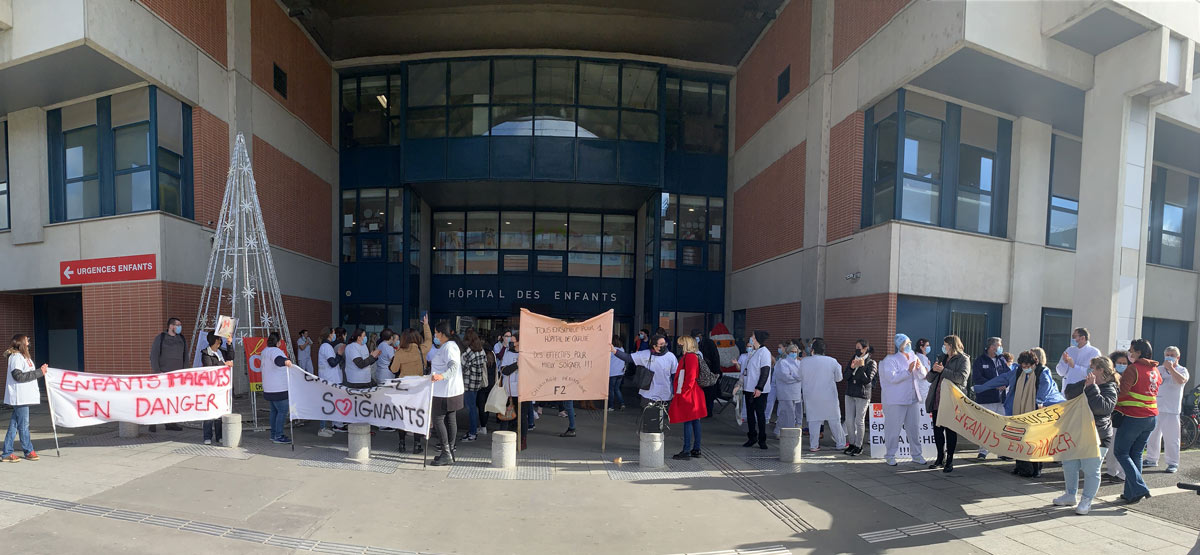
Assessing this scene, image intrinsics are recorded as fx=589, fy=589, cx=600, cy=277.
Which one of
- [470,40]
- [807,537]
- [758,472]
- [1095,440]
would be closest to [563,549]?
[807,537]

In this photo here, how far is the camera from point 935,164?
12.4 meters

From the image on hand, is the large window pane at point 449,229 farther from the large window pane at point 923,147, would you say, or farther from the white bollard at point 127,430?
the large window pane at point 923,147

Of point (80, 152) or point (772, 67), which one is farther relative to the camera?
point (772, 67)

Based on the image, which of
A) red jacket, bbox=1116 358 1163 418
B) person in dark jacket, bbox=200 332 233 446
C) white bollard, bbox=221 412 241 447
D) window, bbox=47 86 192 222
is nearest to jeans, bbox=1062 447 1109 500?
red jacket, bbox=1116 358 1163 418

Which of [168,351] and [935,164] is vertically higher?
[935,164]

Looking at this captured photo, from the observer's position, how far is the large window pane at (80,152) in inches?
521

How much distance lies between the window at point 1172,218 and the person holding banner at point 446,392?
1925cm

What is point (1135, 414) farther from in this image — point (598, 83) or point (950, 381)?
point (598, 83)

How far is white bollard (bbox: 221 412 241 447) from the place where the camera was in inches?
337

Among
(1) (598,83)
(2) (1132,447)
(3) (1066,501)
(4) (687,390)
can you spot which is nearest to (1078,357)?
(2) (1132,447)

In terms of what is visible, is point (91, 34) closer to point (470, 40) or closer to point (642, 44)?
point (470, 40)

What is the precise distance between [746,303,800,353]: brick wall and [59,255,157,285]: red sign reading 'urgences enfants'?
1380 cm

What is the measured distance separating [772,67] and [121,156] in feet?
53.7

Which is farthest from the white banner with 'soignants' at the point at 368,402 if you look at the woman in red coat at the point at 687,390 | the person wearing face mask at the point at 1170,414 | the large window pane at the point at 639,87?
the large window pane at the point at 639,87
